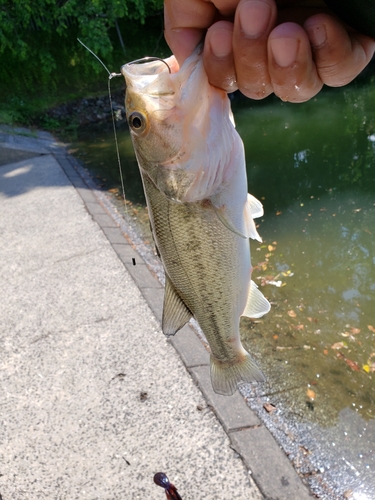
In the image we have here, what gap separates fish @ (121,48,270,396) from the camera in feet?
5.22

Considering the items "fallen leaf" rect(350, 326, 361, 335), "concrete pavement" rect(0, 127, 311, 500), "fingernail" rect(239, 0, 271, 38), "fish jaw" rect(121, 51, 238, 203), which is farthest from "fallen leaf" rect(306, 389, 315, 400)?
"fingernail" rect(239, 0, 271, 38)

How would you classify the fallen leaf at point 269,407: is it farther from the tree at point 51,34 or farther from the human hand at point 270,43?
the tree at point 51,34

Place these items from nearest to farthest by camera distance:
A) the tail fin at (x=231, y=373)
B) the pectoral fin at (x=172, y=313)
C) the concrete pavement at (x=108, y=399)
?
the pectoral fin at (x=172, y=313), the tail fin at (x=231, y=373), the concrete pavement at (x=108, y=399)

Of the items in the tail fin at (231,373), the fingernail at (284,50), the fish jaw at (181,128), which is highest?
the fingernail at (284,50)

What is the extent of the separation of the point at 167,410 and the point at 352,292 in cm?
236

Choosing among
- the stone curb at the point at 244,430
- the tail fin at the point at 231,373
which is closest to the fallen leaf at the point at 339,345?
the stone curb at the point at 244,430

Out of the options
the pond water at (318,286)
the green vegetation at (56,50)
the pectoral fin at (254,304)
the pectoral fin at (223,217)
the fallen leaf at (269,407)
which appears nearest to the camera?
the pectoral fin at (223,217)

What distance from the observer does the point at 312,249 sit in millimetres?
5398

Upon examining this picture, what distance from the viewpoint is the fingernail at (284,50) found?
1271 millimetres

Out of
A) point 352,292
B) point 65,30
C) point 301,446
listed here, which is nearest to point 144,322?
point 301,446

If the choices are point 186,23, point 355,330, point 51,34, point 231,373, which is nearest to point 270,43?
point 186,23

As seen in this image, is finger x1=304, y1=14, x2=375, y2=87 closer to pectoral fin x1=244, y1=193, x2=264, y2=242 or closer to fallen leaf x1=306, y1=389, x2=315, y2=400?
pectoral fin x1=244, y1=193, x2=264, y2=242

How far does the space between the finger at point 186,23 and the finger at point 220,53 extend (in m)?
0.09

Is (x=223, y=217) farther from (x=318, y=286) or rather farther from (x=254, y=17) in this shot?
(x=318, y=286)
